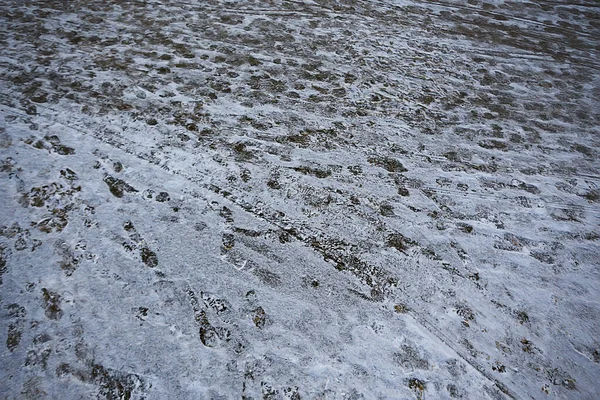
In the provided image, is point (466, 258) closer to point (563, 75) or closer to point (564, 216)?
point (564, 216)

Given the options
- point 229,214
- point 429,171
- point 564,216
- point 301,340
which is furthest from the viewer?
point 429,171

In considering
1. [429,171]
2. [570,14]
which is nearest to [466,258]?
[429,171]

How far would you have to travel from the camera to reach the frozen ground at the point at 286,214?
1884 mm

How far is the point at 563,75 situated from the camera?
13.4ft

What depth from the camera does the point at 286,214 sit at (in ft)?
8.28

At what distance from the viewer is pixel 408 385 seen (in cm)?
184

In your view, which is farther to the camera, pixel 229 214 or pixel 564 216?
pixel 564 216

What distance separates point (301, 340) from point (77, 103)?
8.41ft

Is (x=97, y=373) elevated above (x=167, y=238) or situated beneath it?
situated beneath

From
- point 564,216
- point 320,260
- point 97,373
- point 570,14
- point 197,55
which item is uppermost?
point 570,14

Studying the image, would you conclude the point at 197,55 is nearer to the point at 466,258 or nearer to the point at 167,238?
the point at 167,238

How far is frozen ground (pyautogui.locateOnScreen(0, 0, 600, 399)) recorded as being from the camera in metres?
1.88

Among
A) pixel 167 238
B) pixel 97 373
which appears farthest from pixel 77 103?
pixel 97 373

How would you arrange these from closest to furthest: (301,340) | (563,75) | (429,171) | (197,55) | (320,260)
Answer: (301,340), (320,260), (429,171), (197,55), (563,75)
